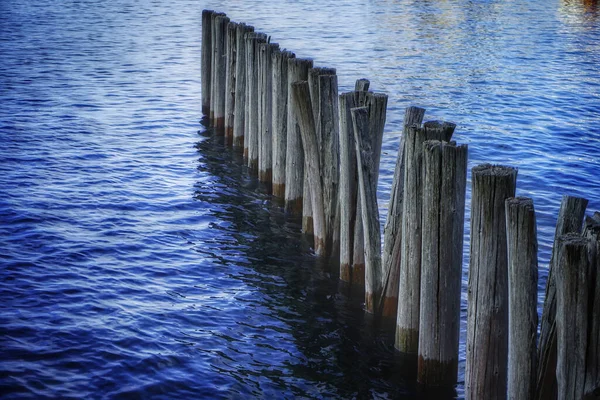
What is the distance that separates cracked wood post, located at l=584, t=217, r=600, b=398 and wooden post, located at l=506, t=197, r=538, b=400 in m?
0.59

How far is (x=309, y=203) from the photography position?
1110 cm

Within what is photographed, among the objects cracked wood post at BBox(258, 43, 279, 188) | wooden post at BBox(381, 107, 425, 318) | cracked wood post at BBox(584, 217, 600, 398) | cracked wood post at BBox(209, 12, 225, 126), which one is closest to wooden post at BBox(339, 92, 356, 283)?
wooden post at BBox(381, 107, 425, 318)

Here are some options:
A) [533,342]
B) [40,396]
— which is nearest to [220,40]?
[40,396]

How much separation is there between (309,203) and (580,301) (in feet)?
20.0

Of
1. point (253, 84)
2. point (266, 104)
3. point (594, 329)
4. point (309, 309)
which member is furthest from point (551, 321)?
point (253, 84)

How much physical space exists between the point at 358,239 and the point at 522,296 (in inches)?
135

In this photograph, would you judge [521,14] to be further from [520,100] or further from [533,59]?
[520,100]

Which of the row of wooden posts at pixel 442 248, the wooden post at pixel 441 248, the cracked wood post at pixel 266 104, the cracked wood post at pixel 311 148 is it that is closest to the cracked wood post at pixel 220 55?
the cracked wood post at pixel 266 104

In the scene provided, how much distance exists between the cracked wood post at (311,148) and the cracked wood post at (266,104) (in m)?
2.25

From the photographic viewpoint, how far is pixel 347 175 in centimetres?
917

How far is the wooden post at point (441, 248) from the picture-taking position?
6.81m

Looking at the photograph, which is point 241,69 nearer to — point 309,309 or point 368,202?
point 309,309

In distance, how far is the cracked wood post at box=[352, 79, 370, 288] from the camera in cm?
903

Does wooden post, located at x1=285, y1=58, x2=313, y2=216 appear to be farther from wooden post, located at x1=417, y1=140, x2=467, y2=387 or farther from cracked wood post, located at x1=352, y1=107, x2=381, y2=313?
wooden post, located at x1=417, y1=140, x2=467, y2=387
